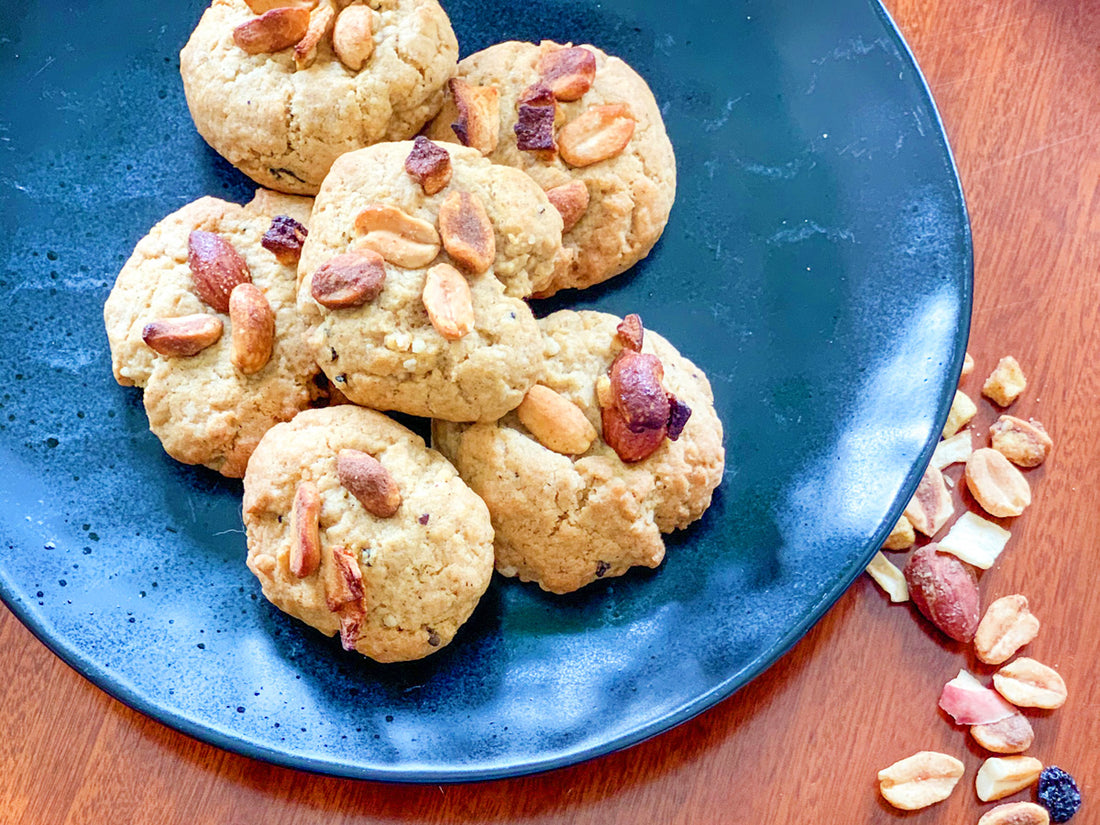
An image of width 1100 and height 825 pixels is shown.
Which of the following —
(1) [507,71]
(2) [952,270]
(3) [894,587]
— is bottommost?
(3) [894,587]

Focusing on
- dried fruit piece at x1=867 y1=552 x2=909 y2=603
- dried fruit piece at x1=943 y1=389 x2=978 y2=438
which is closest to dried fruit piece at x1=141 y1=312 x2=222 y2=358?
dried fruit piece at x1=867 y1=552 x2=909 y2=603

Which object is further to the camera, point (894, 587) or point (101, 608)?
point (894, 587)

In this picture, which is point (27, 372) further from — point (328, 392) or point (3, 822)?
point (3, 822)

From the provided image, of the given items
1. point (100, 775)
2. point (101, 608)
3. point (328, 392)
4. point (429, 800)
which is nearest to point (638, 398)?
point (328, 392)

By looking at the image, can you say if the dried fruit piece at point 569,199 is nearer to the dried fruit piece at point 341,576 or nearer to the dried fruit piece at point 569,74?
the dried fruit piece at point 569,74

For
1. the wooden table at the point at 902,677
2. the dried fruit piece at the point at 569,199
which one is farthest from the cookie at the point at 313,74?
the wooden table at the point at 902,677

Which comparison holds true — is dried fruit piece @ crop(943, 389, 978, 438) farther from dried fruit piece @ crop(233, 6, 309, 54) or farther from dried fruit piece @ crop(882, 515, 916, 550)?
dried fruit piece @ crop(233, 6, 309, 54)
